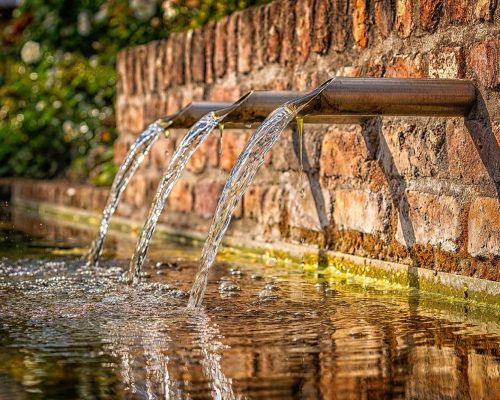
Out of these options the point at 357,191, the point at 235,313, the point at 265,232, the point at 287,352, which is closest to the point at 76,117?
the point at 265,232

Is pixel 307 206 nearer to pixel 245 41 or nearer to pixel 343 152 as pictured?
pixel 343 152

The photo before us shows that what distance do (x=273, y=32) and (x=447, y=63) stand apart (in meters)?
1.56

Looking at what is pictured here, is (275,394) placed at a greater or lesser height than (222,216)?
lesser

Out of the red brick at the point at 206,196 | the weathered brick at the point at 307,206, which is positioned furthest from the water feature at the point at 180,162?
the red brick at the point at 206,196

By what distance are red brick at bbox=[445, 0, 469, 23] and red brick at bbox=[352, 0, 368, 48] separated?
625 mm

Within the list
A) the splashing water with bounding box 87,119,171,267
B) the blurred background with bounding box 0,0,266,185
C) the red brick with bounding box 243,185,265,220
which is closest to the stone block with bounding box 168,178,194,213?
the splashing water with bounding box 87,119,171,267

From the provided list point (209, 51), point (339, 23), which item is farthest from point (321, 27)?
point (209, 51)

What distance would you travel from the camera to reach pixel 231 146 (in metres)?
5.96

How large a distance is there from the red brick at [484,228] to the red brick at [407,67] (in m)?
0.59

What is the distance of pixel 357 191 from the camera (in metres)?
4.70

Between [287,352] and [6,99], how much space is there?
8.44m

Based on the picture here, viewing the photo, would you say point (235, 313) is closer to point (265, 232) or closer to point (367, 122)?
point (367, 122)

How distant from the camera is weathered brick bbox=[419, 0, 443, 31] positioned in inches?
163

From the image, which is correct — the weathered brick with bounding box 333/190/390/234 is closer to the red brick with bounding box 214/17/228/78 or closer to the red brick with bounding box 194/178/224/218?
the red brick with bounding box 194/178/224/218
